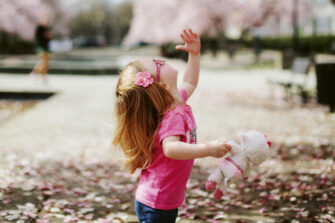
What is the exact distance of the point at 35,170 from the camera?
4895mm

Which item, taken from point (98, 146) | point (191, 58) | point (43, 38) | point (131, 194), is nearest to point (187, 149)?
point (191, 58)

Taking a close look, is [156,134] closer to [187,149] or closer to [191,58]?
[187,149]

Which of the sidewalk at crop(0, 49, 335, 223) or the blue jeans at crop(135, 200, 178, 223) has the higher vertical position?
the blue jeans at crop(135, 200, 178, 223)

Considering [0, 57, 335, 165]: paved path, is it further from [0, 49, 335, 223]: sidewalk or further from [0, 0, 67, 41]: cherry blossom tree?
[0, 0, 67, 41]: cherry blossom tree

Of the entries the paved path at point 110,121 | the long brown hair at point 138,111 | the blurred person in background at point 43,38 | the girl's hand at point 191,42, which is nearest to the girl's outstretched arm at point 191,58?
the girl's hand at point 191,42

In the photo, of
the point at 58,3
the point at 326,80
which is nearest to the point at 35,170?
the point at 326,80

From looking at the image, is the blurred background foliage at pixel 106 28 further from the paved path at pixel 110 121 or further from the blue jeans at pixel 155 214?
the blue jeans at pixel 155 214

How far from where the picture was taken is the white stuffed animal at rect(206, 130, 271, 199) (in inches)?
85.4

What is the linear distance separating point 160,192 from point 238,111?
7.19 meters

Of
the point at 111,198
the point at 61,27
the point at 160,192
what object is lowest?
the point at 111,198

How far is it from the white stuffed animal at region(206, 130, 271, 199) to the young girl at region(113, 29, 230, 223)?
138 mm

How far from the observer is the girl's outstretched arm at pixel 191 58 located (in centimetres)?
254

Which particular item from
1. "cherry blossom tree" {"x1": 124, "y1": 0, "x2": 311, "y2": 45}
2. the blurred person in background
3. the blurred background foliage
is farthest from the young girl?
"cherry blossom tree" {"x1": 124, "y1": 0, "x2": 311, "y2": 45}

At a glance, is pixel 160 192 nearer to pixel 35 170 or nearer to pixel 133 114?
pixel 133 114
